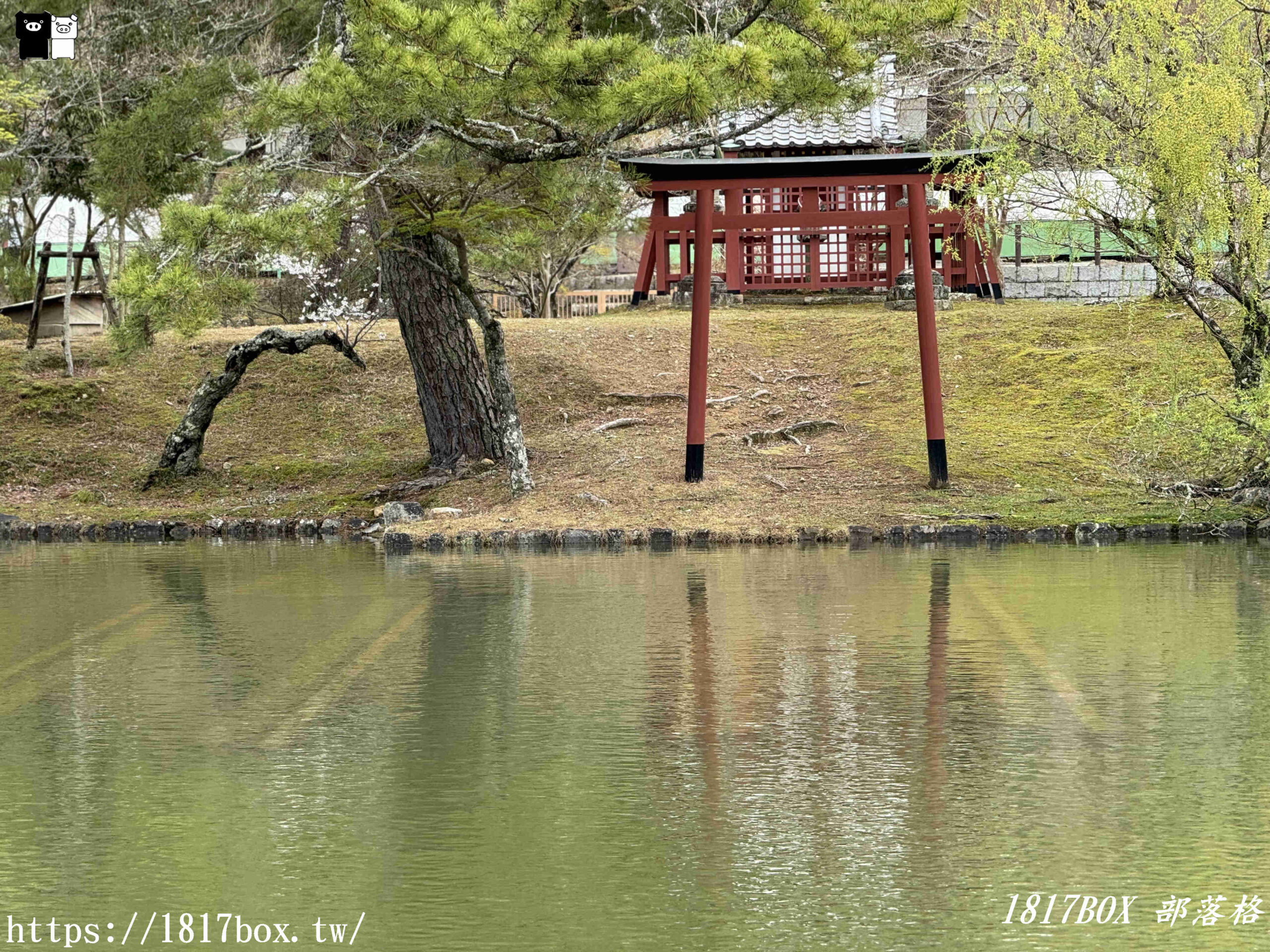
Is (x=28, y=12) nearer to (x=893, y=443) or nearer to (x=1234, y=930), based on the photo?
(x=893, y=443)

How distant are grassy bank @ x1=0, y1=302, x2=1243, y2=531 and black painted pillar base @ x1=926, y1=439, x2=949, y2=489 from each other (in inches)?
8.2

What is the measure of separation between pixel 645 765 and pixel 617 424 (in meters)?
18.4

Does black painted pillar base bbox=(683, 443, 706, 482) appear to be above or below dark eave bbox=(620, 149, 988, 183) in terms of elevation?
below

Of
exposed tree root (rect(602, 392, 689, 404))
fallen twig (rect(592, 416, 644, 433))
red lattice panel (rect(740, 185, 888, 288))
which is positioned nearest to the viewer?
fallen twig (rect(592, 416, 644, 433))

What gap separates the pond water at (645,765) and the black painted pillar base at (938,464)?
710 centimetres

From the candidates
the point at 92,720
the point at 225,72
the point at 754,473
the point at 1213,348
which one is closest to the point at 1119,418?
the point at 1213,348

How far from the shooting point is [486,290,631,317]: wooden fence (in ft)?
150

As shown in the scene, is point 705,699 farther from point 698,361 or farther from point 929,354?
point 929,354

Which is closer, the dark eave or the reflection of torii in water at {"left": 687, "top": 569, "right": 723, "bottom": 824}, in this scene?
the reflection of torii in water at {"left": 687, "top": 569, "right": 723, "bottom": 824}

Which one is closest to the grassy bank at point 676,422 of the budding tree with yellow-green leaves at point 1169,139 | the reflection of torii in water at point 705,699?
the budding tree with yellow-green leaves at point 1169,139

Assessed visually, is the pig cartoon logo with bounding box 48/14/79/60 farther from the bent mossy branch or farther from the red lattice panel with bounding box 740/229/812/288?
the red lattice panel with bounding box 740/229/812/288

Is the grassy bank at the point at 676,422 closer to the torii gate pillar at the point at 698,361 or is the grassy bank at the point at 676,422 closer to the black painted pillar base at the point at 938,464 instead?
the black painted pillar base at the point at 938,464

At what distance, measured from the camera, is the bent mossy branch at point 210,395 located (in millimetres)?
25234

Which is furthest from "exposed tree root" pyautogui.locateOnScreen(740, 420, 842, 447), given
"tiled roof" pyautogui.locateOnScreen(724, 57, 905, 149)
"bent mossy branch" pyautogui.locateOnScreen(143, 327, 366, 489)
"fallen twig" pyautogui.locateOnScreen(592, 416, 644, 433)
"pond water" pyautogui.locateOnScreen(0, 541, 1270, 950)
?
"pond water" pyautogui.locateOnScreen(0, 541, 1270, 950)
